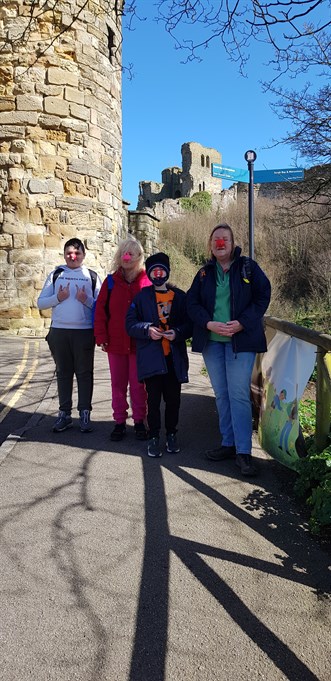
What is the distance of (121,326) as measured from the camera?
4.83 metres

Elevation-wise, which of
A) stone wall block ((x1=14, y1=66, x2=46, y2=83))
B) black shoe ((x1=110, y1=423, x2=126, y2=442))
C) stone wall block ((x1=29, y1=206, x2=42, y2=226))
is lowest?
black shoe ((x1=110, y1=423, x2=126, y2=442))

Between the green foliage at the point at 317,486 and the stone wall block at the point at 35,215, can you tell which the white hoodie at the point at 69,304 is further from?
the stone wall block at the point at 35,215

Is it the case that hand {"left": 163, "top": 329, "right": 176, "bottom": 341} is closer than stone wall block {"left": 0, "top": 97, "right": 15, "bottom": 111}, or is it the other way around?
hand {"left": 163, "top": 329, "right": 176, "bottom": 341}

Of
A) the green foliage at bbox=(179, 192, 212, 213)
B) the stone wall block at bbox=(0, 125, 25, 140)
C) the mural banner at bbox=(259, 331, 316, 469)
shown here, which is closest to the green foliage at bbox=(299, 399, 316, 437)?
the mural banner at bbox=(259, 331, 316, 469)

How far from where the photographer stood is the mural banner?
3.96 metres

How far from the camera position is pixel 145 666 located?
6.66 feet

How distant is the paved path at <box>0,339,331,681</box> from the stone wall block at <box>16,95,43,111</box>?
8744 mm

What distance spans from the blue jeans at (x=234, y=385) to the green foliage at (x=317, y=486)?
611mm

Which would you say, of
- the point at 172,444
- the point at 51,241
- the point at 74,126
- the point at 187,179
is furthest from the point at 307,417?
the point at 187,179

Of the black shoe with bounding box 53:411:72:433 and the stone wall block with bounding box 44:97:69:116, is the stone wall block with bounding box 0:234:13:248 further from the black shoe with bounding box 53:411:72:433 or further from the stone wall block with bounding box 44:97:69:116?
the black shoe with bounding box 53:411:72:433

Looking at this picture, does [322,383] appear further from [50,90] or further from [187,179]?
[187,179]

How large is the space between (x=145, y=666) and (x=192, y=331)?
2814mm

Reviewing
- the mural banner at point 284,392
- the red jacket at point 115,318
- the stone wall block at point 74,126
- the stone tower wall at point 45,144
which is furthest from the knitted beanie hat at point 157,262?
the stone wall block at point 74,126

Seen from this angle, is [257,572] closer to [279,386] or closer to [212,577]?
[212,577]
